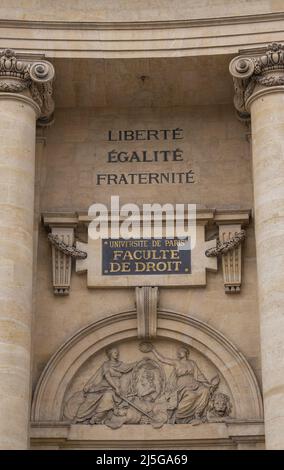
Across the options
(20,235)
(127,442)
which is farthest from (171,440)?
(20,235)

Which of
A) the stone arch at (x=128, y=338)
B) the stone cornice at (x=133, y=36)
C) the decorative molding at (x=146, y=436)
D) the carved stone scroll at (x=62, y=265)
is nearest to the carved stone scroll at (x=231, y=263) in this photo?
the stone arch at (x=128, y=338)

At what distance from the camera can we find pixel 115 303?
22.9 meters

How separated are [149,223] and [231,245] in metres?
1.58

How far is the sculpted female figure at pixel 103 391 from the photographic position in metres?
22.2

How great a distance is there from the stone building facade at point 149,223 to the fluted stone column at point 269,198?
0.12 feet

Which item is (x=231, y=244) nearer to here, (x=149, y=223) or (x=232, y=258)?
(x=232, y=258)

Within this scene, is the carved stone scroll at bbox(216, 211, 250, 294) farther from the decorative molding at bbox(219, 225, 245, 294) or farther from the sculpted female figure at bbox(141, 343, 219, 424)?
the sculpted female figure at bbox(141, 343, 219, 424)

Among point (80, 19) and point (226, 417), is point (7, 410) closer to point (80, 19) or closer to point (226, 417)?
point (226, 417)

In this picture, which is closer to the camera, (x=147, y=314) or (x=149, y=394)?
(x=149, y=394)

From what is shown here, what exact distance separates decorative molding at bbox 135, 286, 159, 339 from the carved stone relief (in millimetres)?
289

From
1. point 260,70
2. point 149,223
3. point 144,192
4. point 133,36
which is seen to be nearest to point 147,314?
point 149,223

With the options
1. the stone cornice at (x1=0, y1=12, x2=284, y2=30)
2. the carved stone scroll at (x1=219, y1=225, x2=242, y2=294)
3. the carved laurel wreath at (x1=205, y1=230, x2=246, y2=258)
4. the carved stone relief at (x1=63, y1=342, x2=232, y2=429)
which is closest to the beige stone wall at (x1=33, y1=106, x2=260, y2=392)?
the carved stone scroll at (x1=219, y1=225, x2=242, y2=294)

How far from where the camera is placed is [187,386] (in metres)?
22.4

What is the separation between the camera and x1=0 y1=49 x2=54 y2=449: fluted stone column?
20.3 metres
